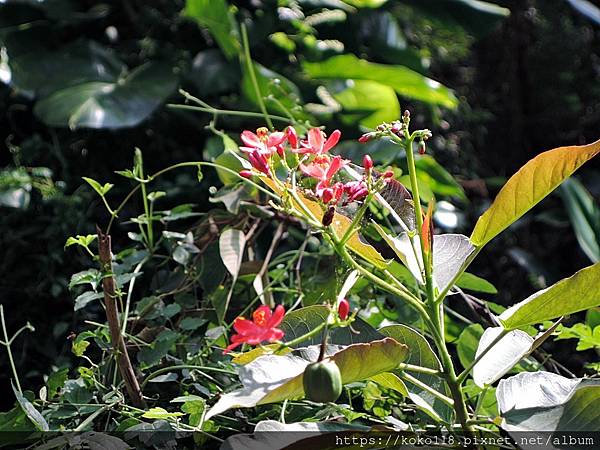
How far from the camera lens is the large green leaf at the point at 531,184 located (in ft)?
1.53

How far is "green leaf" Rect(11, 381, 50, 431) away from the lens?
1.62 ft

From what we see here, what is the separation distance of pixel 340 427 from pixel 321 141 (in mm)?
191

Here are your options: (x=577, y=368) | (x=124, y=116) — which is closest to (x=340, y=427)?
(x=124, y=116)

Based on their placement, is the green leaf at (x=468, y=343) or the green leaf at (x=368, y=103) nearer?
the green leaf at (x=468, y=343)

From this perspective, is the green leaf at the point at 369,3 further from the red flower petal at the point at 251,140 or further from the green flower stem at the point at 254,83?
the red flower petal at the point at 251,140

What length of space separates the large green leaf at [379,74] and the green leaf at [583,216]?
333mm

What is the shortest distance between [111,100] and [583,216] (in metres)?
0.97

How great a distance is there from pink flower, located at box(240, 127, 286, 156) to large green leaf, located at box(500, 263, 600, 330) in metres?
0.19

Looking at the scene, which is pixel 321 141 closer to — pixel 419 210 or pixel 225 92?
pixel 419 210

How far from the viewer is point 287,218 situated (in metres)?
0.81

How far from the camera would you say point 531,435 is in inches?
16.5

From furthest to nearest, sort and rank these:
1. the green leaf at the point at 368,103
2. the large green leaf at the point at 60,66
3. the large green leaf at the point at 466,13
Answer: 1. the large green leaf at the point at 466,13
2. the green leaf at the point at 368,103
3. the large green leaf at the point at 60,66

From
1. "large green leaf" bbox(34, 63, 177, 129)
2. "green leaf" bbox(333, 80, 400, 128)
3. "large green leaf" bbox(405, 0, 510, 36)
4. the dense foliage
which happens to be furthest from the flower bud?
"large green leaf" bbox(405, 0, 510, 36)

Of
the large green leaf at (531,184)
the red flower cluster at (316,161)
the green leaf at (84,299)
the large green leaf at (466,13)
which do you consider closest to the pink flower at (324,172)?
the red flower cluster at (316,161)
